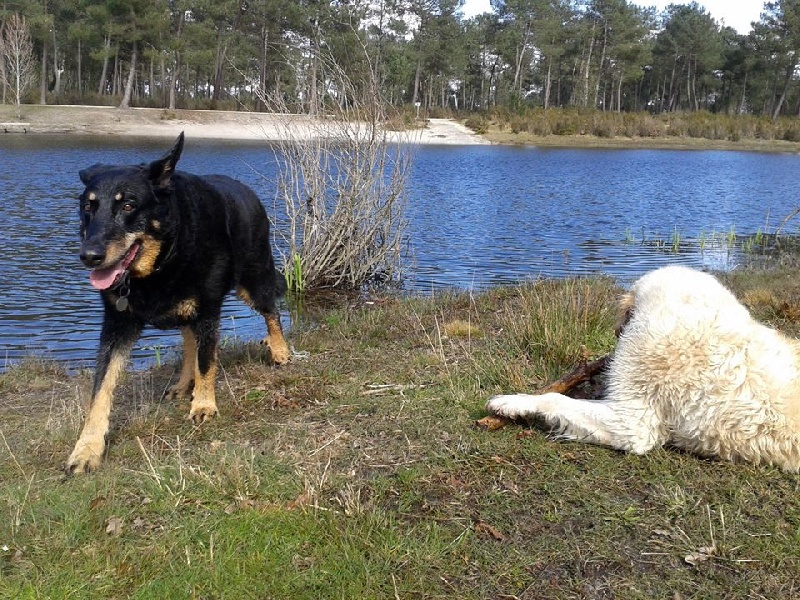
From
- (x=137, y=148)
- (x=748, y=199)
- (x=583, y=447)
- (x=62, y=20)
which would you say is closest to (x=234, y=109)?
(x=62, y=20)

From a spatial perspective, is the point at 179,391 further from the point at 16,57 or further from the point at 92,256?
the point at 16,57

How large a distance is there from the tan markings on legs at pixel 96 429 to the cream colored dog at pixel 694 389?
2395mm

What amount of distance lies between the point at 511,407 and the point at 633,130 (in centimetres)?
5856

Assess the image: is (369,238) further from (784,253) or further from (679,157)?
(679,157)

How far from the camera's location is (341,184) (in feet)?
35.3

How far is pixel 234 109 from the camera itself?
60.4 metres

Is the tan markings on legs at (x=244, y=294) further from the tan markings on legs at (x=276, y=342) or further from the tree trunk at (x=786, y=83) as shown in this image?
the tree trunk at (x=786, y=83)

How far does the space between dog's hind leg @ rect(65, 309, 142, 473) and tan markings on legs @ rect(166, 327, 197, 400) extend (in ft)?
2.97

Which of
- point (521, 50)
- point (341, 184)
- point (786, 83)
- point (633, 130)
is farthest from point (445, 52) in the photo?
point (341, 184)

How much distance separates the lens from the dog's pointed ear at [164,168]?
4.38m

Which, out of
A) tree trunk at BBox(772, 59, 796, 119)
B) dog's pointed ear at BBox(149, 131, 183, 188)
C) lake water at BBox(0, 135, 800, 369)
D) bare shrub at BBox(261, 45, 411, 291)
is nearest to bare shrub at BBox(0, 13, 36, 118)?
lake water at BBox(0, 135, 800, 369)

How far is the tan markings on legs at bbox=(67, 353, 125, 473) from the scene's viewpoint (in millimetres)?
3943

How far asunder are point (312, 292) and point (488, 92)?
8590 centimetres

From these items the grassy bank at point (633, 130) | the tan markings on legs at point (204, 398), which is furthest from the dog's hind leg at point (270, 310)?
the grassy bank at point (633, 130)
